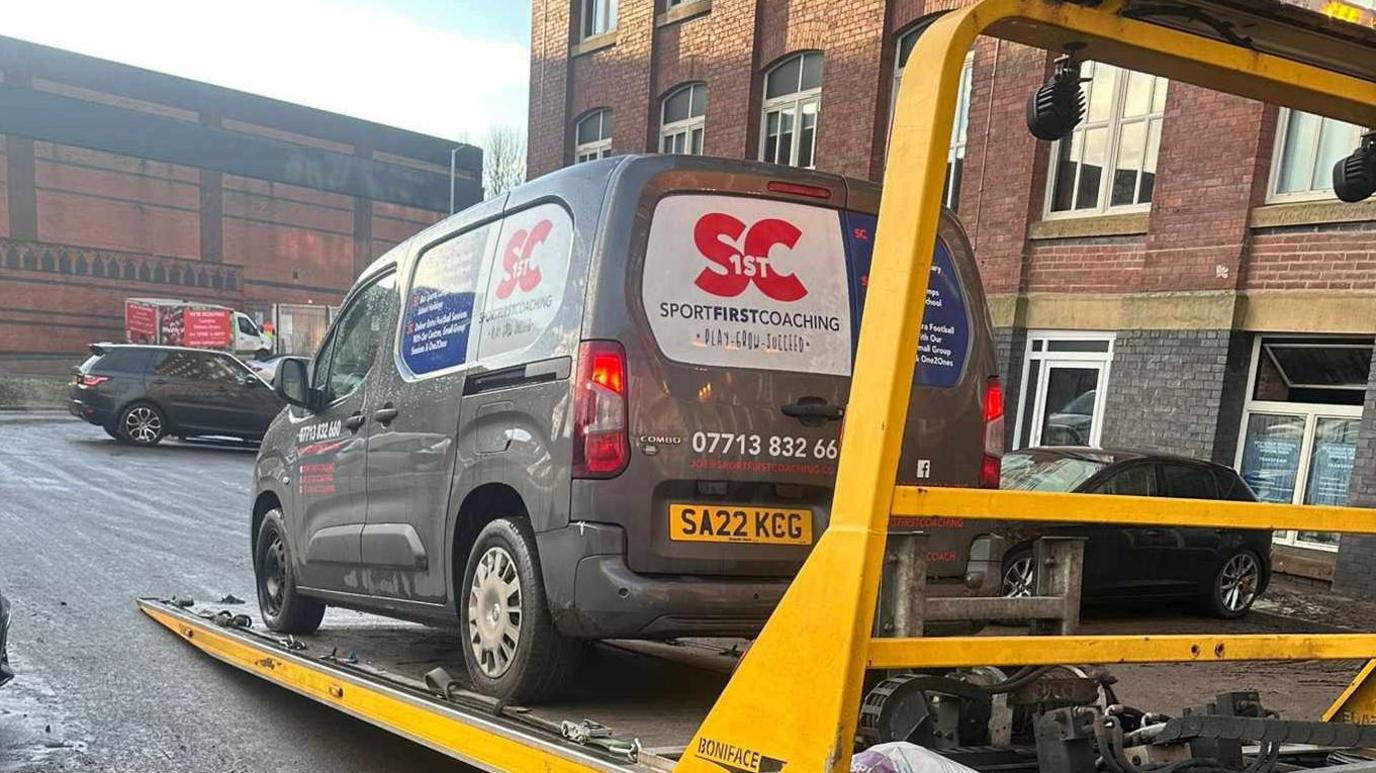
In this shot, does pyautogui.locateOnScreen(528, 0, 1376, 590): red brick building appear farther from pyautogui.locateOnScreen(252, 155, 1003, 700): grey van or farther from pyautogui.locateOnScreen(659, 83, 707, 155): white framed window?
pyautogui.locateOnScreen(252, 155, 1003, 700): grey van

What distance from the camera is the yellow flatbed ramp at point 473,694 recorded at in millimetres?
2904

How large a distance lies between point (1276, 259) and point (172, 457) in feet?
53.0

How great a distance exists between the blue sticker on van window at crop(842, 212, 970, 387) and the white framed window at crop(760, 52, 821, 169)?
1169 centimetres

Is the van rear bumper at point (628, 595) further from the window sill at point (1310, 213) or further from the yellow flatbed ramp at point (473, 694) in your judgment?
the window sill at point (1310, 213)

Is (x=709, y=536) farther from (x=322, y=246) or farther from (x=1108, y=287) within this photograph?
(x=322, y=246)

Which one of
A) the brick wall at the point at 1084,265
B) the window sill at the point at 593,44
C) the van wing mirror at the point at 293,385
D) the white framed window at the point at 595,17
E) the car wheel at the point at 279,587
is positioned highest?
the white framed window at the point at 595,17

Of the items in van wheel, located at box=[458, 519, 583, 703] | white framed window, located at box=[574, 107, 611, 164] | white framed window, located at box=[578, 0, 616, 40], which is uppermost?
white framed window, located at box=[578, 0, 616, 40]

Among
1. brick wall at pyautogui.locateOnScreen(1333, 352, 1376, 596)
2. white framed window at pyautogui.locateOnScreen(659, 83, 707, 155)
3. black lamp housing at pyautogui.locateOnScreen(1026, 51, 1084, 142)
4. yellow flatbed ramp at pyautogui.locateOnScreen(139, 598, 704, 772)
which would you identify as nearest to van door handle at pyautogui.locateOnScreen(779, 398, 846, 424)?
yellow flatbed ramp at pyautogui.locateOnScreen(139, 598, 704, 772)

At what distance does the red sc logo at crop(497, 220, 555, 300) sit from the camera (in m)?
3.63

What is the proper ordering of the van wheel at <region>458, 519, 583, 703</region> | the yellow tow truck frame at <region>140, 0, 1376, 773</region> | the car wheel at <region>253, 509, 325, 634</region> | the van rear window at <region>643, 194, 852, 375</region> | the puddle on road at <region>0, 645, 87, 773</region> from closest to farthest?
1. the yellow tow truck frame at <region>140, 0, 1376, 773</region>
2. the van rear window at <region>643, 194, 852, 375</region>
3. the van wheel at <region>458, 519, 583, 703</region>
4. the puddle on road at <region>0, 645, 87, 773</region>
5. the car wheel at <region>253, 509, 325, 634</region>

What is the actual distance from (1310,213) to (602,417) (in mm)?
9695

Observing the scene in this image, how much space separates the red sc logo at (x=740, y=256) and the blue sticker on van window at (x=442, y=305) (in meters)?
→ 1.18

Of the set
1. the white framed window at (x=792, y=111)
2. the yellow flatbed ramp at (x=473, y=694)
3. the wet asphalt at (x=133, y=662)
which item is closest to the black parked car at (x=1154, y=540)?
the yellow flatbed ramp at (x=473, y=694)

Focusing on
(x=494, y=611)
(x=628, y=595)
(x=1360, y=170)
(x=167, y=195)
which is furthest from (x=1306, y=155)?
(x=167, y=195)
